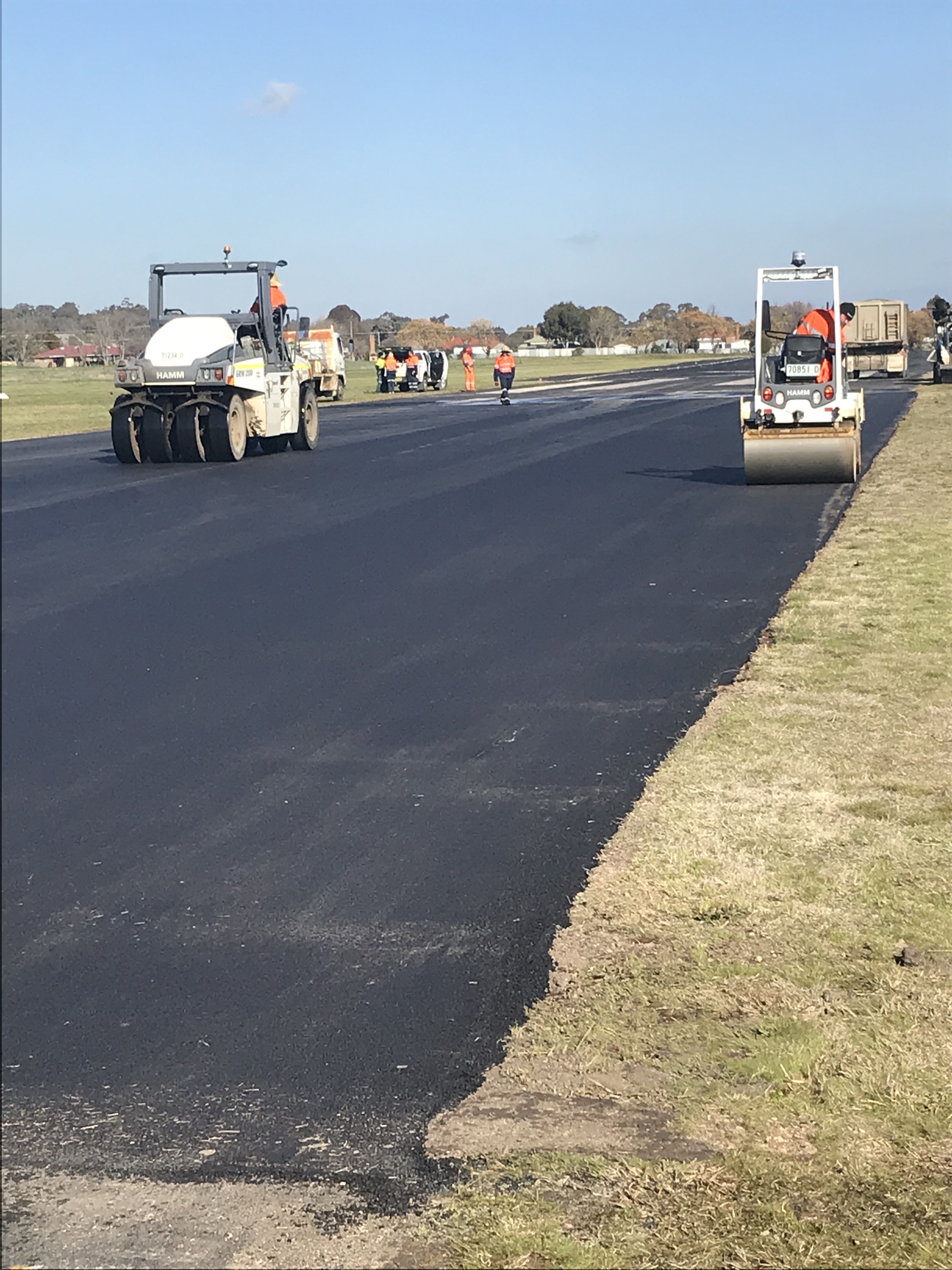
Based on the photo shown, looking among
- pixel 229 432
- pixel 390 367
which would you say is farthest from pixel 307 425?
pixel 390 367

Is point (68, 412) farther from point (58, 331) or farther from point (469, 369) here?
point (58, 331)

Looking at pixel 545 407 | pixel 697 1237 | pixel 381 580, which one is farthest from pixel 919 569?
pixel 545 407

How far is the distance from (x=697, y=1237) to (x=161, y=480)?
68.1 feet

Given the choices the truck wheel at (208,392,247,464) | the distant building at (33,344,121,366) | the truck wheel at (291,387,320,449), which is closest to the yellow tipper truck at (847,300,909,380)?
the truck wheel at (291,387,320,449)

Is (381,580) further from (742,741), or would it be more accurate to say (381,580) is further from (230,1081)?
(230,1081)

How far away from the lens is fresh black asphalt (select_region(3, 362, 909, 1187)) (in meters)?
4.52

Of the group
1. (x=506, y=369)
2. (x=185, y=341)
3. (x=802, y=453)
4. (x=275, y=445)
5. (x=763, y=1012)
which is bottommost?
(x=763, y=1012)

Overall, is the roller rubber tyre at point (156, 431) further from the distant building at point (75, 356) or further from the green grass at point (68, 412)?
the distant building at point (75, 356)

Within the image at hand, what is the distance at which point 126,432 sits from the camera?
23516mm

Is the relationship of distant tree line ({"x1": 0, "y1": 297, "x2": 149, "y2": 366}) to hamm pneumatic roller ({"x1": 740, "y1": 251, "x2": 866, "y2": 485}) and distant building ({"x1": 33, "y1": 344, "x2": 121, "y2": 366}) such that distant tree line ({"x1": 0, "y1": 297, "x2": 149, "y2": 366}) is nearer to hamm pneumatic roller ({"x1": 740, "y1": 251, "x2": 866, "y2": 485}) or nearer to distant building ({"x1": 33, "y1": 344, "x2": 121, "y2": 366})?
distant building ({"x1": 33, "y1": 344, "x2": 121, "y2": 366})

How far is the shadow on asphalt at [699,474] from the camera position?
21828 millimetres

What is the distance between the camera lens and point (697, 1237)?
3766mm

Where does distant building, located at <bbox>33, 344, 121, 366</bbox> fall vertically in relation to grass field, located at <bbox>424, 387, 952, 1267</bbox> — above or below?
above

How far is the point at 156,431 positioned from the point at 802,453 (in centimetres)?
1009
